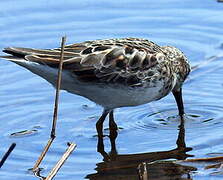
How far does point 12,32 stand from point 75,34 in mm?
1001

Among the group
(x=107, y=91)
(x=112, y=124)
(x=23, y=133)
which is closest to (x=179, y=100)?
(x=112, y=124)

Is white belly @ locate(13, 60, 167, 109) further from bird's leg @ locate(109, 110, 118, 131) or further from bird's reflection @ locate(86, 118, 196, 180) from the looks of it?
bird's reflection @ locate(86, 118, 196, 180)

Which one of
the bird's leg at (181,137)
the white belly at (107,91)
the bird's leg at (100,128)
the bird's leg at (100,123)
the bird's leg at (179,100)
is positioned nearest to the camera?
the white belly at (107,91)

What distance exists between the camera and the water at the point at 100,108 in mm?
9547

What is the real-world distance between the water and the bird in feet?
1.95

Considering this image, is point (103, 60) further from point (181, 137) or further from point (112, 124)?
point (181, 137)

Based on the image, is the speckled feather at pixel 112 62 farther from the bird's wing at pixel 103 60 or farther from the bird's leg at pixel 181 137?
the bird's leg at pixel 181 137

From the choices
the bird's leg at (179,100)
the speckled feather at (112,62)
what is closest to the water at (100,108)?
the bird's leg at (179,100)

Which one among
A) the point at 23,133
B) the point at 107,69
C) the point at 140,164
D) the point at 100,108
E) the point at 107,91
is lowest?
the point at 140,164

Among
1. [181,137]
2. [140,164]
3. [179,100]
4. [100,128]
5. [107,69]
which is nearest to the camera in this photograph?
[140,164]

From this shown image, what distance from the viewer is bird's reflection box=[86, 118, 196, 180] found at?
9.01 metres

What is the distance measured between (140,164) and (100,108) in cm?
222

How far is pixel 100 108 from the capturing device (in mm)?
11086

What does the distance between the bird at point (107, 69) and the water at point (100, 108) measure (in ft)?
1.95
